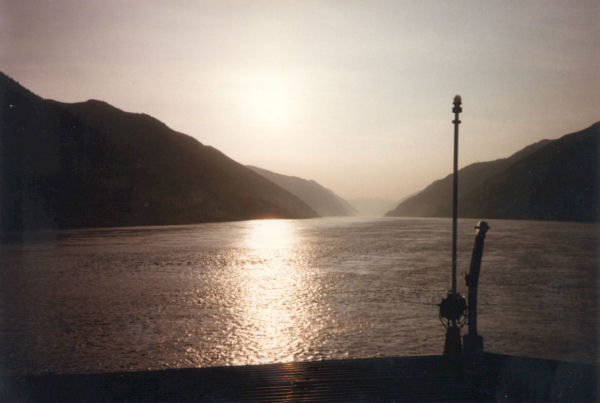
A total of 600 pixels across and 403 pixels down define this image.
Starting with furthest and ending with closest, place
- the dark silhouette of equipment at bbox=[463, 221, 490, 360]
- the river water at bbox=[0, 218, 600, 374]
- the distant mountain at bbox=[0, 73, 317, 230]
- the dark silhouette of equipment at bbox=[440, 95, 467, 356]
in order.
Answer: the distant mountain at bbox=[0, 73, 317, 230] < the river water at bbox=[0, 218, 600, 374] < the dark silhouette of equipment at bbox=[440, 95, 467, 356] < the dark silhouette of equipment at bbox=[463, 221, 490, 360]

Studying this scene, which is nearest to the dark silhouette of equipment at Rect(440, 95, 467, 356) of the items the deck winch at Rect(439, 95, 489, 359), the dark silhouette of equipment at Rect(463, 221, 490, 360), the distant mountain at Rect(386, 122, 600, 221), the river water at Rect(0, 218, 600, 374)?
the deck winch at Rect(439, 95, 489, 359)

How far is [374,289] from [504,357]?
11.3m

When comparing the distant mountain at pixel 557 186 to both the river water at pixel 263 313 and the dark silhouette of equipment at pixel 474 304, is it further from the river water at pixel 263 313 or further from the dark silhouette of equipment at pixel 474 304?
the dark silhouette of equipment at pixel 474 304

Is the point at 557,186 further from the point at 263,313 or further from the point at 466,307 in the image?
the point at 466,307

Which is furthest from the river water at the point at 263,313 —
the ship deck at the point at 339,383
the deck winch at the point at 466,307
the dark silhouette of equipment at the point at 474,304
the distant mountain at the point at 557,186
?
the distant mountain at the point at 557,186

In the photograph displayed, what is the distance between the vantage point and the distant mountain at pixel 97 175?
112250 mm

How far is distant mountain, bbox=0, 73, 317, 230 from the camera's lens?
112250mm

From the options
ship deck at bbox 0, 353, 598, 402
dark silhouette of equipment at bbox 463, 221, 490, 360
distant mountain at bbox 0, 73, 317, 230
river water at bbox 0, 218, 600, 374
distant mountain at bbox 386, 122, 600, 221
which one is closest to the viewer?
ship deck at bbox 0, 353, 598, 402

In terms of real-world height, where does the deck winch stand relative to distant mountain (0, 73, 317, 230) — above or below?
below

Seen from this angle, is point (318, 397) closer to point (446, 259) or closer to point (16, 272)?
point (16, 272)

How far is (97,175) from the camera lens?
139 metres

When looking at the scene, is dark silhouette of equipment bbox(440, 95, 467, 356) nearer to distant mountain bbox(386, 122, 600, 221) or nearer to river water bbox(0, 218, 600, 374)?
river water bbox(0, 218, 600, 374)

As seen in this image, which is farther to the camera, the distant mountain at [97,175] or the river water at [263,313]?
the distant mountain at [97,175]

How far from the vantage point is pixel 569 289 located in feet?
62.5
